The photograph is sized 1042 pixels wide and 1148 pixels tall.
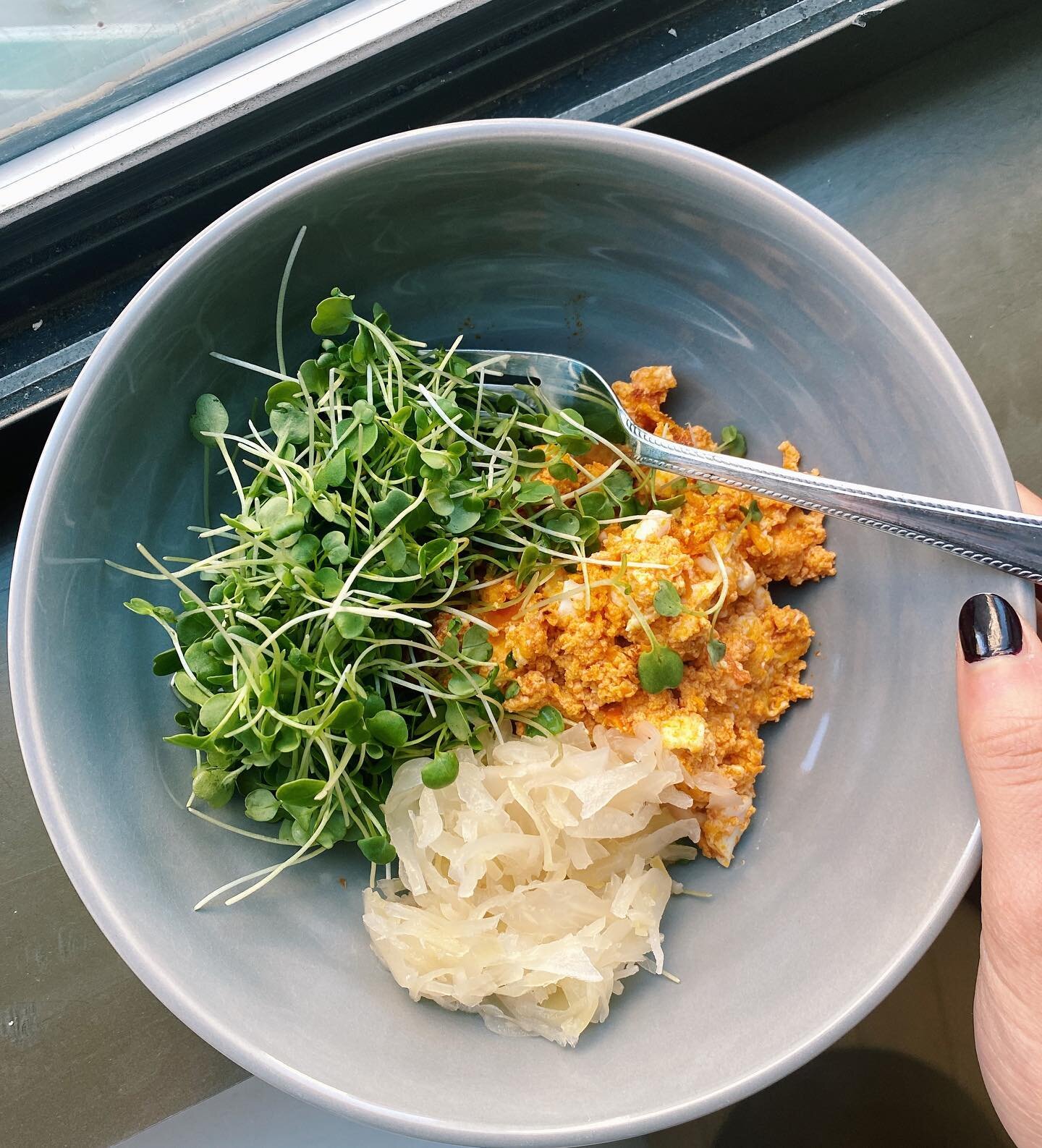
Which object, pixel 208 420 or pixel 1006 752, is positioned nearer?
pixel 1006 752

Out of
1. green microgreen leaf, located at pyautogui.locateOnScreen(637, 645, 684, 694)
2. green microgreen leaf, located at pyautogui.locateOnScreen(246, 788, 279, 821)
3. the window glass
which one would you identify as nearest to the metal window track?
the window glass

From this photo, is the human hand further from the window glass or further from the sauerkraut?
the window glass

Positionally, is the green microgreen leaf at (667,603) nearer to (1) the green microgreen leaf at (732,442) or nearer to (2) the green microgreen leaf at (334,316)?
(1) the green microgreen leaf at (732,442)

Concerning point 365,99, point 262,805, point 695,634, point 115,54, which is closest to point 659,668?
point 695,634

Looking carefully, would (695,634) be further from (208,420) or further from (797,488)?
(208,420)

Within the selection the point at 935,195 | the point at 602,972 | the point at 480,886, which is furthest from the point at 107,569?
the point at 935,195

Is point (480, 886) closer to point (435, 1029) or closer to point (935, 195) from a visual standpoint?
point (435, 1029)
